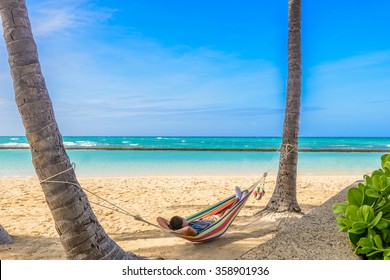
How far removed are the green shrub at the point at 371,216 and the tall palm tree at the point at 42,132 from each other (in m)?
1.36

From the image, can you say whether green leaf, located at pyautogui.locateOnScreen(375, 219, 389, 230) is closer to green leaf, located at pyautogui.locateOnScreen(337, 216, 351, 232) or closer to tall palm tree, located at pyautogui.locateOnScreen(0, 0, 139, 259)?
green leaf, located at pyautogui.locateOnScreen(337, 216, 351, 232)

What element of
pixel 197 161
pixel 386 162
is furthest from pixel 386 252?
pixel 197 161

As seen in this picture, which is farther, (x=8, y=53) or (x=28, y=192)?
(x=28, y=192)

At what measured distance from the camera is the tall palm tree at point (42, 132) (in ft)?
6.12

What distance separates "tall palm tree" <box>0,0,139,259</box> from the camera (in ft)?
6.12

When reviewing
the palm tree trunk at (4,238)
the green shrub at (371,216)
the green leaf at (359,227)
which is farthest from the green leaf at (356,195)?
the palm tree trunk at (4,238)

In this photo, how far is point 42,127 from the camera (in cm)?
187

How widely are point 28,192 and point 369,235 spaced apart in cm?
580

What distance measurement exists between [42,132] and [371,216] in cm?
161

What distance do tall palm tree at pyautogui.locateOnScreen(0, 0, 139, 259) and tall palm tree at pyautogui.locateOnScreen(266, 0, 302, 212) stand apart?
246 cm

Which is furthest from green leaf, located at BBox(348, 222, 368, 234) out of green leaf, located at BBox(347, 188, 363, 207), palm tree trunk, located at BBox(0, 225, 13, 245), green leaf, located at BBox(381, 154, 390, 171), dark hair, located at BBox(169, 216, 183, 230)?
palm tree trunk, located at BBox(0, 225, 13, 245)

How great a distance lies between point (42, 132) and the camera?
1868 mm
